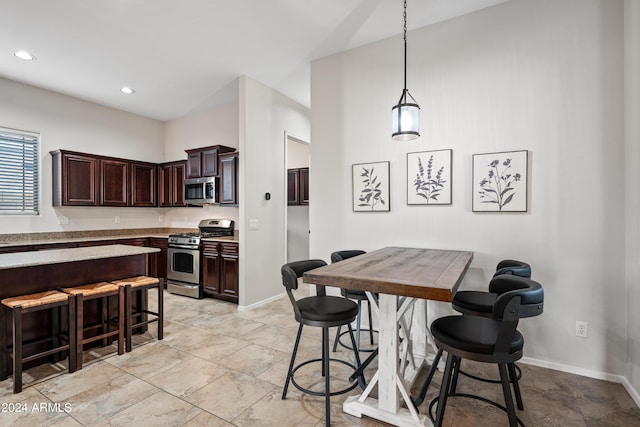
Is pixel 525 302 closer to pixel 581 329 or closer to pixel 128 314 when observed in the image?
pixel 581 329

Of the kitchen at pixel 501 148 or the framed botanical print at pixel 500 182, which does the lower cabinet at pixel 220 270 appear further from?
the framed botanical print at pixel 500 182

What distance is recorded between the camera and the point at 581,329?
254 centimetres

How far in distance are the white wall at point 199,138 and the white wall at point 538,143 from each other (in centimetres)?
288

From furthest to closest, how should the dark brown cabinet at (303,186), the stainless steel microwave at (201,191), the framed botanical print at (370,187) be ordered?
the dark brown cabinet at (303,186) < the stainless steel microwave at (201,191) < the framed botanical print at (370,187)

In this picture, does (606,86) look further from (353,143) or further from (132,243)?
(132,243)

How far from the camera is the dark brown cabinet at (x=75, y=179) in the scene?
4.66 metres

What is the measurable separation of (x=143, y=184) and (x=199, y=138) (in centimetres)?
133

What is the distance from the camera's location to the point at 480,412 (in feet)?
6.61

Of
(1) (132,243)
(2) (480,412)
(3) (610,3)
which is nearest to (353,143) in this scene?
(3) (610,3)

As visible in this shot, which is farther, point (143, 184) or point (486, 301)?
point (143, 184)

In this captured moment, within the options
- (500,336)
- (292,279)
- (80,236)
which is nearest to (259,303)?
(292,279)

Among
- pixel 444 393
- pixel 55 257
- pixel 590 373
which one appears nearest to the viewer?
pixel 444 393

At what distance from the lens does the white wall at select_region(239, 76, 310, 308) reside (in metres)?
4.19

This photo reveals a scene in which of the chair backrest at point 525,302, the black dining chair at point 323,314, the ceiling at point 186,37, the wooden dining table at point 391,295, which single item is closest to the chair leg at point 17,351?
the black dining chair at point 323,314
